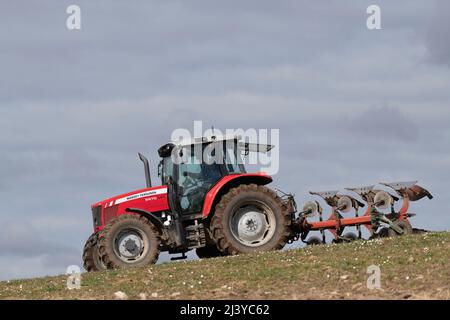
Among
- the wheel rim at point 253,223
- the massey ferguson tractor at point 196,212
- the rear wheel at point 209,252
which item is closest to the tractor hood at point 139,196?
the massey ferguson tractor at point 196,212

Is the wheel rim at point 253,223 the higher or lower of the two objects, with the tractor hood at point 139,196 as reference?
lower

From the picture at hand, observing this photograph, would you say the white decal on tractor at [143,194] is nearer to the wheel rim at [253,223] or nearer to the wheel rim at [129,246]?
the wheel rim at [129,246]

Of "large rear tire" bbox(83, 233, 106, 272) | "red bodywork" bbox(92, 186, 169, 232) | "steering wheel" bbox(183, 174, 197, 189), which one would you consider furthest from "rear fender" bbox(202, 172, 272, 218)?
"large rear tire" bbox(83, 233, 106, 272)

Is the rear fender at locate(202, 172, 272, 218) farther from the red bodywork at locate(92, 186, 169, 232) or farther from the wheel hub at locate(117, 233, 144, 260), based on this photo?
the wheel hub at locate(117, 233, 144, 260)

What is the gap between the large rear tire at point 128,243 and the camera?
76.9ft

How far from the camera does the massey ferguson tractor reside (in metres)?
23.7

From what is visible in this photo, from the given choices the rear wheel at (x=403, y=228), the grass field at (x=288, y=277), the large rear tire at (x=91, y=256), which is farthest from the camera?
the rear wheel at (x=403, y=228)

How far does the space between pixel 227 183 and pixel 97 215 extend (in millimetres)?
4158

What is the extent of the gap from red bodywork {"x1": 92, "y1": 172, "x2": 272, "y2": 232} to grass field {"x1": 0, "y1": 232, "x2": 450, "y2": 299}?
7.23ft

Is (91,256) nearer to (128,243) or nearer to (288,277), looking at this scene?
(128,243)

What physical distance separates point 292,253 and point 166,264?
10.8 ft
